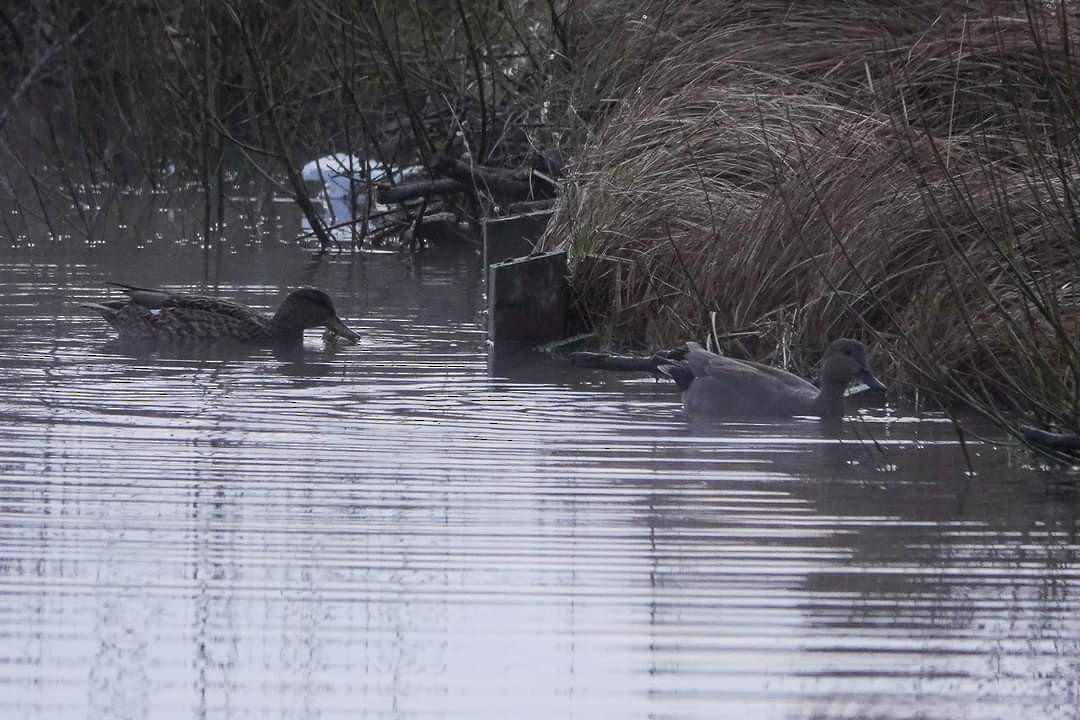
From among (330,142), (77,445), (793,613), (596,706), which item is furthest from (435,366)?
(330,142)

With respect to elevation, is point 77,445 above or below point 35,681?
above

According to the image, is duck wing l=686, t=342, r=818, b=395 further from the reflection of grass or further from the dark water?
the reflection of grass

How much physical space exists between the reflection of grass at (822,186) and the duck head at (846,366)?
17 cm

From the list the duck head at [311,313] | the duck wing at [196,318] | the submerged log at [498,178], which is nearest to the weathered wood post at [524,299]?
the duck head at [311,313]

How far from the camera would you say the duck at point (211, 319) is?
1059cm

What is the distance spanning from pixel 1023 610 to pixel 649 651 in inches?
38.6

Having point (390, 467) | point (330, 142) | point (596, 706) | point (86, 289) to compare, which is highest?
point (330, 142)

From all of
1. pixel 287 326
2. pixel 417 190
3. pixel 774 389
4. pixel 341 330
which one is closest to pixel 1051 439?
pixel 774 389

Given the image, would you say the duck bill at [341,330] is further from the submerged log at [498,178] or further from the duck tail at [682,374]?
the submerged log at [498,178]

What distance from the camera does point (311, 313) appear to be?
10.7 metres

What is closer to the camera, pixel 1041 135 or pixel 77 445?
pixel 77 445

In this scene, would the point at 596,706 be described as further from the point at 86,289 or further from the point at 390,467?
the point at 86,289

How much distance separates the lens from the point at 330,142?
736 inches

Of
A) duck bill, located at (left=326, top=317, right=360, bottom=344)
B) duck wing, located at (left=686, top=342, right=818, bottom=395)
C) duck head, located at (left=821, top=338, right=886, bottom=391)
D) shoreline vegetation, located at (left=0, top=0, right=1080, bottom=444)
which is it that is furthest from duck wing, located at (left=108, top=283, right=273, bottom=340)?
duck head, located at (left=821, top=338, right=886, bottom=391)
